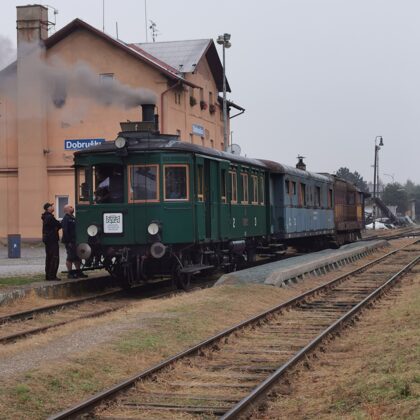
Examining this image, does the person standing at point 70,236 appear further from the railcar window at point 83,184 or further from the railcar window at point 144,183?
the railcar window at point 144,183

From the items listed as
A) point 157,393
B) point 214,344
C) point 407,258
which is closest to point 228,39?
point 407,258

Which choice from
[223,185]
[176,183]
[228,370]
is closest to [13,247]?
[223,185]

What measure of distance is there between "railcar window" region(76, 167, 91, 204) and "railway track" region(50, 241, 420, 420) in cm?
486

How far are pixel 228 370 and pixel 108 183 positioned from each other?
8.26m

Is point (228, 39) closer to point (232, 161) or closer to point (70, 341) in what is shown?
point (232, 161)

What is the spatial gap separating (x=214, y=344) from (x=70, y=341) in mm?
1800

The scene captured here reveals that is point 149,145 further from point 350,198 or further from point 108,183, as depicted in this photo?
point 350,198

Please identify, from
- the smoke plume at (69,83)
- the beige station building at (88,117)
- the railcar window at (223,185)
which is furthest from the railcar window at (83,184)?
the beige station building at (88,117)

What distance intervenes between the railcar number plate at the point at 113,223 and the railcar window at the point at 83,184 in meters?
0.61

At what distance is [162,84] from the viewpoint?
3569 centimetres

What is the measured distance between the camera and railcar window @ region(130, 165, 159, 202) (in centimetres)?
1572

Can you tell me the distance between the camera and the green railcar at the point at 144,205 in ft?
51.5

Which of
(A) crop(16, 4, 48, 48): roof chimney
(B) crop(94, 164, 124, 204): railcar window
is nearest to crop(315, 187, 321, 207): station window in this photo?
(A) crop(16, 4, 48, 48): roof chimney

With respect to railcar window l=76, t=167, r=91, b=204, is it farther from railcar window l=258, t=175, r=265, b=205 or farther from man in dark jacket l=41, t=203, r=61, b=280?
railcar window l=258, t=175, r=265, b=205
